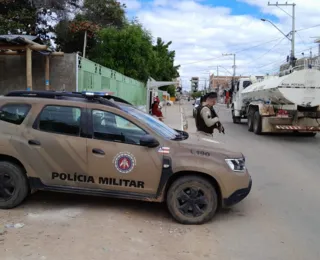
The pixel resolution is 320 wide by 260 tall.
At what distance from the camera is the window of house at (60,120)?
18.3ft

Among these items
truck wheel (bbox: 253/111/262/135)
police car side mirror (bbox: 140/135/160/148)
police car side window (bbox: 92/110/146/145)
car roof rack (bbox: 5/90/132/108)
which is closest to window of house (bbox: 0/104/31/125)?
car roof rack (bbox: 5/90/132/108)

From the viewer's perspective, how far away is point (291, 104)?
49.3 ft

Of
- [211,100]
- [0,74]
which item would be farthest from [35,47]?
[211,100]

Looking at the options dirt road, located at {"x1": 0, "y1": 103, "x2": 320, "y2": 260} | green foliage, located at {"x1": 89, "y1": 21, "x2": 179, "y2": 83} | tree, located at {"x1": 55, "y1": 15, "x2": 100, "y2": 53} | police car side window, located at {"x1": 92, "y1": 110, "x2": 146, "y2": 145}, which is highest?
tree, located at {"x1": 55, "y1": 15, "x2": 100, "y2": 53}

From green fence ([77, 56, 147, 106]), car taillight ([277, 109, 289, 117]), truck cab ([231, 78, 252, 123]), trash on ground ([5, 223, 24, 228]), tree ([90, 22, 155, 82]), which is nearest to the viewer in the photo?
trash on ground ([5, 223, 24, 228])

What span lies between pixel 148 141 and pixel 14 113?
6.61 feet

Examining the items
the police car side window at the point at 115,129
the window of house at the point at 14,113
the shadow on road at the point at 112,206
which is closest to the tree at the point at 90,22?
the window of house at the point at 14,113

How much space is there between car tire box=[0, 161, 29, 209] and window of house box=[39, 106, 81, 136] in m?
0.69

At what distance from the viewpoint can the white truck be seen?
14609 millimetres

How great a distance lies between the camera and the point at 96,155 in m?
5.43

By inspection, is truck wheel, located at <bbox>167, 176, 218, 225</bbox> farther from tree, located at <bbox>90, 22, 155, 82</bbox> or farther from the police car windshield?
tree, located at <bbox>90, 22, 155, 82</bbox>

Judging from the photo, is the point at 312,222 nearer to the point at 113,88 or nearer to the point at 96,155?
the point at 96,155

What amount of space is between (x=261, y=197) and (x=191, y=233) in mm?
2186

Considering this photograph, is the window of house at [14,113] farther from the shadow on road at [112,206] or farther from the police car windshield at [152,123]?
the police car windshield at [152,123]
